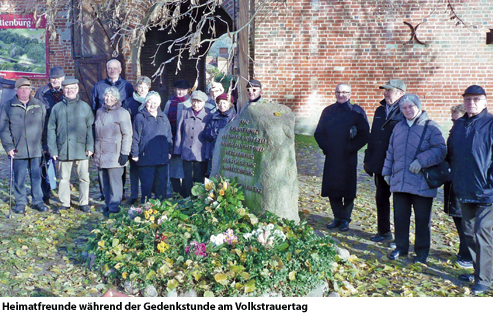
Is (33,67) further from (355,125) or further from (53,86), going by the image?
(355,125)

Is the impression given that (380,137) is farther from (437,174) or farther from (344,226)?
(344,226)

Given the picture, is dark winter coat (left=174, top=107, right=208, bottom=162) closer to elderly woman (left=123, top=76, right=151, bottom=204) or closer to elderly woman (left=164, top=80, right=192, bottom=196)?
elderly woman (left=164, top=80, right=192, bottom=196)

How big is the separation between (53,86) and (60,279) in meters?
3.41

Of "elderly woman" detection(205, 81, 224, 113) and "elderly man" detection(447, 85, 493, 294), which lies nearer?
"elderly man" detection(447, 85, 493, 294)

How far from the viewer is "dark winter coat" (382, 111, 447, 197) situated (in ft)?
15.8

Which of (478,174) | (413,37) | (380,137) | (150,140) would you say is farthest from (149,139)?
(413,37)

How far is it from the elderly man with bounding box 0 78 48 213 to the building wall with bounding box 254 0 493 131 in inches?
230

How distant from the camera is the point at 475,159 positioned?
4387 mm

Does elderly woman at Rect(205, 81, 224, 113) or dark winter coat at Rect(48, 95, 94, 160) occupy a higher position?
elderly woman at Rect(205, 81, 224, 113)

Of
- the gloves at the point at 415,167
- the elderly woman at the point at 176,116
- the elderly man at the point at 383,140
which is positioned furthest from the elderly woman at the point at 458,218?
the elderly woman at the point at 176,116

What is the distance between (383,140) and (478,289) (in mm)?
1859

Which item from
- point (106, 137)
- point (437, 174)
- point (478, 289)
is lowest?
point (478, 289)

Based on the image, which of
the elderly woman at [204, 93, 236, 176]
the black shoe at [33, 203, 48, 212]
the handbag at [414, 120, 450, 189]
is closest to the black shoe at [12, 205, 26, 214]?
the black shoe at [33, 203, 48, 212]

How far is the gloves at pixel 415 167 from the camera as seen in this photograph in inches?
191
